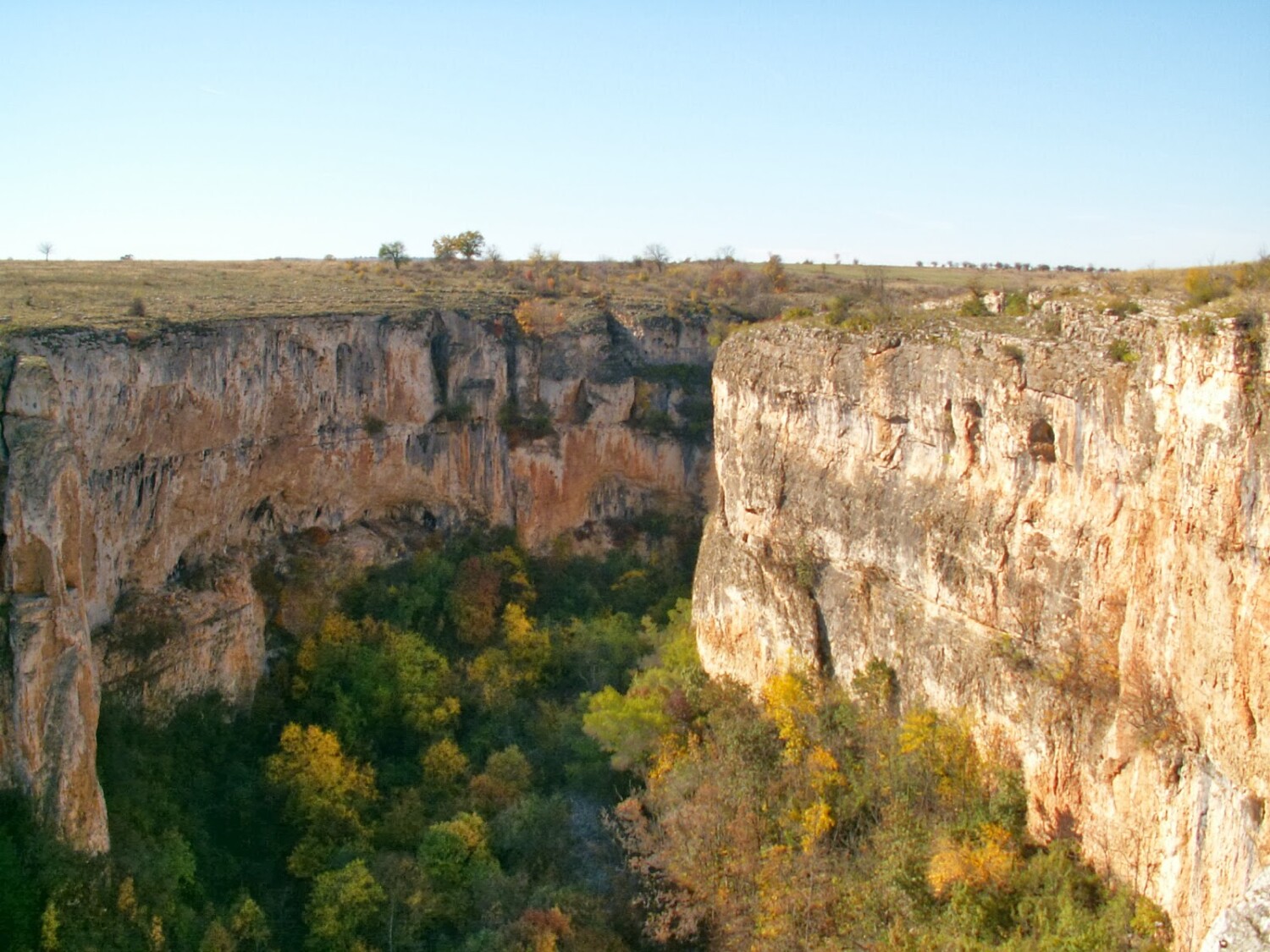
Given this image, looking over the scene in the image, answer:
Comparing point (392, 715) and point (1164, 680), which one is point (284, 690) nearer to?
point (392, 715)

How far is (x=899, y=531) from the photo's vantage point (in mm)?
20891

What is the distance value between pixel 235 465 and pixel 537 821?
11.5m

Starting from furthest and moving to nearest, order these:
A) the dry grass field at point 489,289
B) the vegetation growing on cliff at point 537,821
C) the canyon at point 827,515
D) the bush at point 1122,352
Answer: the dry grass field at point 489,289 < the vegetation growing on cliff at point 537,821 < the bush at point 1122,352 < the canyon at point 827,515

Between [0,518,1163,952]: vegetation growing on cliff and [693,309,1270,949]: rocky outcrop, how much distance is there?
1060 millimetres

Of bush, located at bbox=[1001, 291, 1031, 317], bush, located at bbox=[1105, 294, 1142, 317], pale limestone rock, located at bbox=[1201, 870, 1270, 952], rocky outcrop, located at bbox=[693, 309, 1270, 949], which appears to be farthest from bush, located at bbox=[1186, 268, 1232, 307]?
pale limestone rock, located at bbox=[1201, 870, 1270, 952]

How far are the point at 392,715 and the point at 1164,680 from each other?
1740cm

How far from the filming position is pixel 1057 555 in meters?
17.3

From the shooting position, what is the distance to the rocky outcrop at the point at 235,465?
57.4ft

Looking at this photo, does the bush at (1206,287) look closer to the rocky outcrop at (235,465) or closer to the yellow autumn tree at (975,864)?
the yellow autumn tree at (975,864)

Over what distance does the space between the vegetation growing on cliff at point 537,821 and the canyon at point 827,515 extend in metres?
0.86

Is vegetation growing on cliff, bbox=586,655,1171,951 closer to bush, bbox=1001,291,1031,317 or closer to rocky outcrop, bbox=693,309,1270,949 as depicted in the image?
rocky outcrop, bbox=693,309,1270,949

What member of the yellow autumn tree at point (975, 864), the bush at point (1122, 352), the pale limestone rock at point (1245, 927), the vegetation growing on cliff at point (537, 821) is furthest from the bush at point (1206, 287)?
the yellow autumn tree at point (975, 864)

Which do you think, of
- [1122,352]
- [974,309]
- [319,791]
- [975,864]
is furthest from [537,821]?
[1122,352]

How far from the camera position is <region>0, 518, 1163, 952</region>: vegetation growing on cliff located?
1711 centimetres
